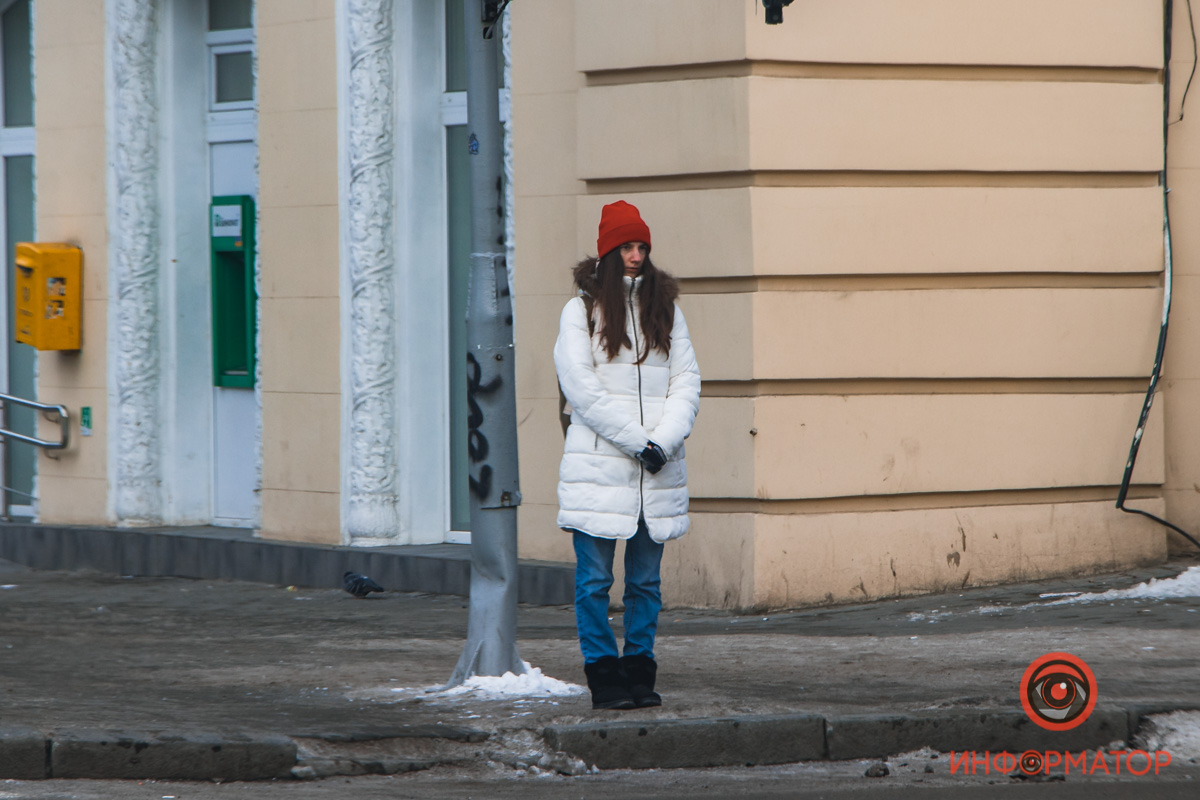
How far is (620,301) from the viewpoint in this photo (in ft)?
20.5

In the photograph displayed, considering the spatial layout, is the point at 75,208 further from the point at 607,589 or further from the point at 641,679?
the point at 641,679

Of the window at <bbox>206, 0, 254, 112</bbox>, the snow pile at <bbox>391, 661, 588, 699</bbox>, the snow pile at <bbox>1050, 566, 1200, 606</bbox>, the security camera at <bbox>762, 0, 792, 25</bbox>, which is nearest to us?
the snow pile at <bbox>391, 661, 588, 699</bbox>

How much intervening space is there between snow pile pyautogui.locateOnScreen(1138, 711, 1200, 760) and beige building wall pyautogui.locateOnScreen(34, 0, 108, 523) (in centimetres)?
817

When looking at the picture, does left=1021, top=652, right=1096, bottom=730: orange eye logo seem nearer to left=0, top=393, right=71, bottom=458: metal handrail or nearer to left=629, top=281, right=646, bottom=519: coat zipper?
left=629, top=281, right=646, bottom=519: coat zipper

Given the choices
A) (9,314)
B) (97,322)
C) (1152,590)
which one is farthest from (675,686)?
(9,314)

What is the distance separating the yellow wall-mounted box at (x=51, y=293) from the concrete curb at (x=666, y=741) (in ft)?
22.1

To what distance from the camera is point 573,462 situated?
20.4 ft

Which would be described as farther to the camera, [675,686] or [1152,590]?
[1152,590]

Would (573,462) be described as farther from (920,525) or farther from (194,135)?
(194,135)

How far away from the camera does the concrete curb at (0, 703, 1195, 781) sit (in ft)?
18.3

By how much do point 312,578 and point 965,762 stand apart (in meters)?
5.77

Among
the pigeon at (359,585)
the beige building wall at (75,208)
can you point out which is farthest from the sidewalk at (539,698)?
the beige building wall at (75,208)

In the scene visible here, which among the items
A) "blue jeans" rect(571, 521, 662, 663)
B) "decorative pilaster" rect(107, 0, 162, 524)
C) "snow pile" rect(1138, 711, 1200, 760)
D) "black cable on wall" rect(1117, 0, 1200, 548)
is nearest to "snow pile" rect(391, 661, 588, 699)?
"blue jeans" rect(571, 521, 662, 663)

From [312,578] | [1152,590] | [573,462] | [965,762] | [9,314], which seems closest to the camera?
→ [965,762]
